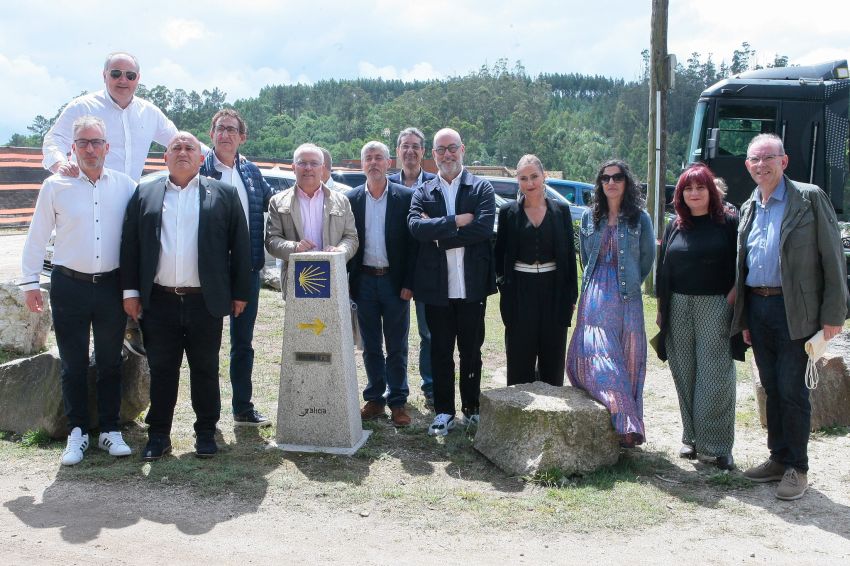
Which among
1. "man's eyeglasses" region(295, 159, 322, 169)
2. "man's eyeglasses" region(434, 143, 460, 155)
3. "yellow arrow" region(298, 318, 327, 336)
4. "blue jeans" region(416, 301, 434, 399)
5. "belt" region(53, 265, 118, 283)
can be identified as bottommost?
"blue jeans" region(416, 301, 434, 399)

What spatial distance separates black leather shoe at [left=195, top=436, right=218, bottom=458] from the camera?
16.1ft

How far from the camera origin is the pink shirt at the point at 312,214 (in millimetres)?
5297

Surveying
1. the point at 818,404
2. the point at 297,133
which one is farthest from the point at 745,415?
the point at 297,133

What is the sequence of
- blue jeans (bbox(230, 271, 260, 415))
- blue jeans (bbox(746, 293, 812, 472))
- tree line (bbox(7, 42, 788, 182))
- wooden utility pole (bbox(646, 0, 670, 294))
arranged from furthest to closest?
1. tree line (bbox(7, 42, 788, 182))
2. wooden utility pole (bbox(646, 0, 670, 294))
3. blue jeans (bbox(230, 271, 260, 415))
4. blue jeans (bbox(746, 293, 812, 472))

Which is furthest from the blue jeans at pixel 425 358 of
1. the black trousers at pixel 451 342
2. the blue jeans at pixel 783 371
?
the blue jeans at pixel 783 371

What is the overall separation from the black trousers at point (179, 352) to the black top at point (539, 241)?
6.73 feet

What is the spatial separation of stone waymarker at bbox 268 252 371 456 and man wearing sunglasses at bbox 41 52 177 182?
139 centimetres

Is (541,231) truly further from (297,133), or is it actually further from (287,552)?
(297,133)

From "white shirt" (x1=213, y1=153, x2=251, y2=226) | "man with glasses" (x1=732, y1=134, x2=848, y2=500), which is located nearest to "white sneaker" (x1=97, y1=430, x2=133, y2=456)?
"white shirt" (x1=213, y1=153, x2=251, y2=226)

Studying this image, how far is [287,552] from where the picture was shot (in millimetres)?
3670

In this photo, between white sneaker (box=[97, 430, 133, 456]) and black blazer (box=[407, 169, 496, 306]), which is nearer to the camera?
white sneaker (box=[97, 430, 133, 456])

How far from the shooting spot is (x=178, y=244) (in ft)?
15.4

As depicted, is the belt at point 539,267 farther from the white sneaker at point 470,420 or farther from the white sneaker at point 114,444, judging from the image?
the white sneaker at point 114,444

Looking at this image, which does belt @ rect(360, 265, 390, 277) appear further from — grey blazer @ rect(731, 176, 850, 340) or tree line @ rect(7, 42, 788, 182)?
tree line @ rect(7, 42, 788, 182)
